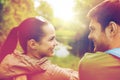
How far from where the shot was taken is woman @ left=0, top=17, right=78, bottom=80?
2307mm

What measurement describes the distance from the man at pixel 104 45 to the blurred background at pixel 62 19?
5.3 inches

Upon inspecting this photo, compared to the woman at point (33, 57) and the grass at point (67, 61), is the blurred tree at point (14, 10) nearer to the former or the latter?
the woman at point (33, 57)

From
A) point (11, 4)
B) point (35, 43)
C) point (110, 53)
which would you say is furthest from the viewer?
point (11, 4)

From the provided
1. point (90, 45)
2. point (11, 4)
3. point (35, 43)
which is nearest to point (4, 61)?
point (35, 43)

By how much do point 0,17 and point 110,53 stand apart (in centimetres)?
81

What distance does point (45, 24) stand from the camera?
233 centimetres

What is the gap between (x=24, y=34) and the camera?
233 cm

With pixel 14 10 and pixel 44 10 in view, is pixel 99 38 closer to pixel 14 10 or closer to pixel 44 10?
pixel 44 10

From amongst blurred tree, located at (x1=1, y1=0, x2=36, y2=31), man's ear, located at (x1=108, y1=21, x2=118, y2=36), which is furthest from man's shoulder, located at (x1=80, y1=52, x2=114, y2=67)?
blurred tree, located at (x1=1, y1=0, x2=36, y2=31)

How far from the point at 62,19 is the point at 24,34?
11.6 inches

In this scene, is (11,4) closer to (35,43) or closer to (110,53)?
(35,43)

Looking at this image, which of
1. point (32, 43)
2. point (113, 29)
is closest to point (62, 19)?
point (32, 43)

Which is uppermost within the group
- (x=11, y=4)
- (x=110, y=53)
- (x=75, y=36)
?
(x=11, y=4)

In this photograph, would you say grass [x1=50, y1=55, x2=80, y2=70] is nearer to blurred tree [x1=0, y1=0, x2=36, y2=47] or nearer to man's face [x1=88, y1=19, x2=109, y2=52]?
man's face [x1=88, y1=19, x2=109, y2=52]
